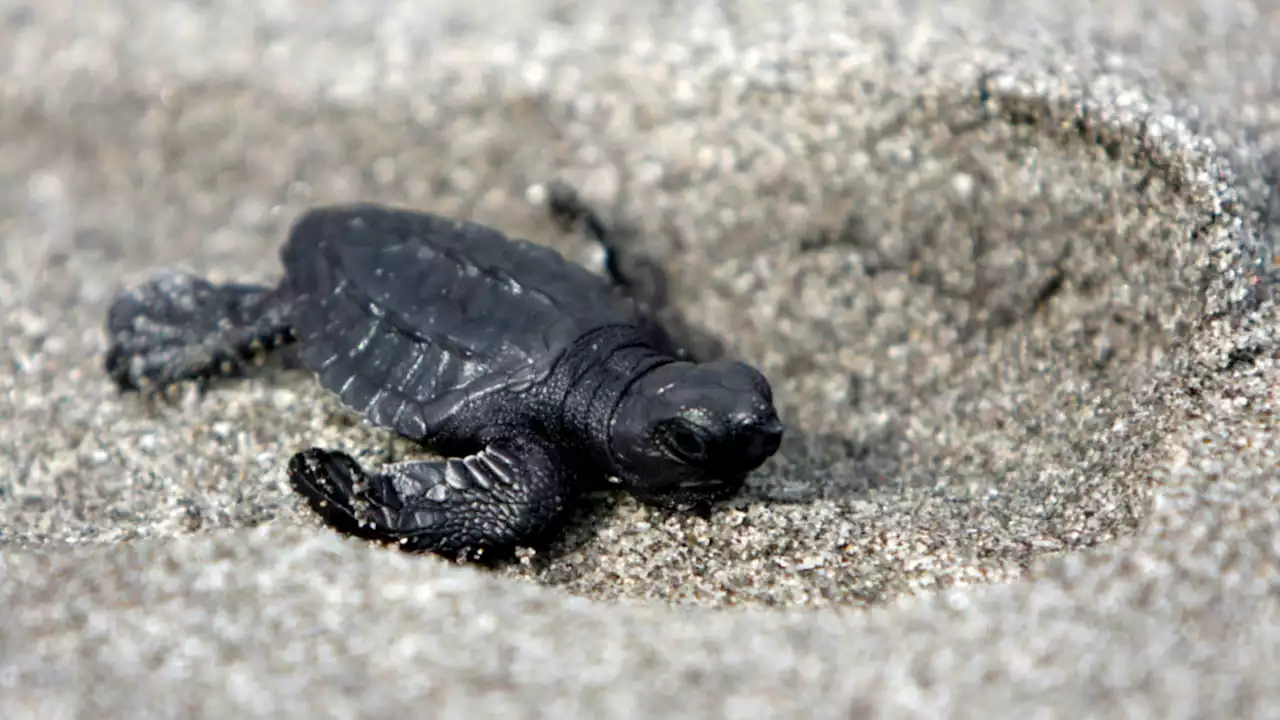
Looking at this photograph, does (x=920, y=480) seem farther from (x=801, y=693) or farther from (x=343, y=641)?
(x=343, y=641)

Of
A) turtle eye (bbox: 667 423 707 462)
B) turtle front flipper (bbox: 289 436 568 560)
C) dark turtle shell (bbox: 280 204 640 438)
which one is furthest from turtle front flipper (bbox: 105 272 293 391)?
turtle eye (bbox: 667 423 707 462)

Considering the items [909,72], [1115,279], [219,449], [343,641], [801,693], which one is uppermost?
[909,72]

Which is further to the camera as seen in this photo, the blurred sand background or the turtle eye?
Result: the turtle eye

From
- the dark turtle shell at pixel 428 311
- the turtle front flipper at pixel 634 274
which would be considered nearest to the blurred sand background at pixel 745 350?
the turtle front flipper at pixel 634 274

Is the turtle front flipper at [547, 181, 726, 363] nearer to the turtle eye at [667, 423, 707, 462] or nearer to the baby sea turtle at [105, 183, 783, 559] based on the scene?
the baby sea turtle at [105, 183, 783, 559]

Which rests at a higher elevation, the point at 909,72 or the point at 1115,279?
the point at 909,72

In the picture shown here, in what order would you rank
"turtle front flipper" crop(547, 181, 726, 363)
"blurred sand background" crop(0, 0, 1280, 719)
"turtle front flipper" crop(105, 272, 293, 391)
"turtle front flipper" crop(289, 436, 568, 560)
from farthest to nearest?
"turtle front flipper" crop(547, 181, 726, 363) → "turtle front flipper" crop(105, 272, 293, 391) → "turtle front flipper" crop(289, 436, 568, 560) → "blurred sand background" crop(0, 0, 1280, 719)

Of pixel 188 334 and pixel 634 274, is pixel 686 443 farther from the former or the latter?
pixel 188 334

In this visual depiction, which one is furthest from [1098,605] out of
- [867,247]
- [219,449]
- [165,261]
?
[165,261]

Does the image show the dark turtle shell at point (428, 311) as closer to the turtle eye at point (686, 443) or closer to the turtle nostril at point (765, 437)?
the turtle eye at point (686, 443)
